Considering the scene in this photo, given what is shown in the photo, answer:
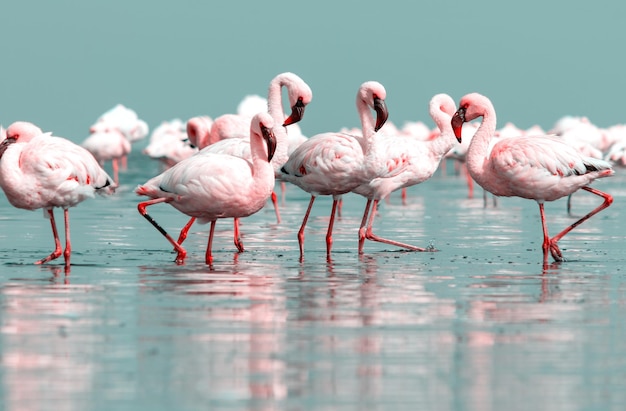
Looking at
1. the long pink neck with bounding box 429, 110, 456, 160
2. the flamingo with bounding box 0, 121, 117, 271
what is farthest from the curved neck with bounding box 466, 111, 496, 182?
the flamingo with bounding box 0, 121, 117, 271

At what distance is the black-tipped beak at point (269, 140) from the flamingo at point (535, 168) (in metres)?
2.40

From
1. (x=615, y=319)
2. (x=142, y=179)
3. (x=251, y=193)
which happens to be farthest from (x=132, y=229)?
(x=142, y=179)

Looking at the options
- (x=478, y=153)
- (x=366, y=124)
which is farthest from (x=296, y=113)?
(x=478, y=153)

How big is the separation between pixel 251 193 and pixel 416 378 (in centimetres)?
479

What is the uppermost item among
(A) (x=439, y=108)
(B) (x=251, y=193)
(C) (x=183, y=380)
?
(A) (x=439, y=108)

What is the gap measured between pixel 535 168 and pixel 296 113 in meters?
2.37

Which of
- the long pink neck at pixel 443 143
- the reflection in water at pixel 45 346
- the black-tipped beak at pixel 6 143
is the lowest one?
the reflection in water at pixel 45 346

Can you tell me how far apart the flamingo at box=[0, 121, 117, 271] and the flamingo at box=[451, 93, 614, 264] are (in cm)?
363

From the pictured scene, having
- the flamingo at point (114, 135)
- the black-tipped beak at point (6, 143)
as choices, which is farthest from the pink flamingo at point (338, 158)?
the flamingo at point (114, 135)

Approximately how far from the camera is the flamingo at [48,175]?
34.4 feet

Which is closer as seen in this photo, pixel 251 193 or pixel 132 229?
pixel 251 193

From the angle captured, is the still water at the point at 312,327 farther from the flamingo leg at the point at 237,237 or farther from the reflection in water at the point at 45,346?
the flamingo leg at the point at 237,237

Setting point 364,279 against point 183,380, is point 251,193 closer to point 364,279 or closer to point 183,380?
point 364,279

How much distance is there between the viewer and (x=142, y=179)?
31281 millimetres
